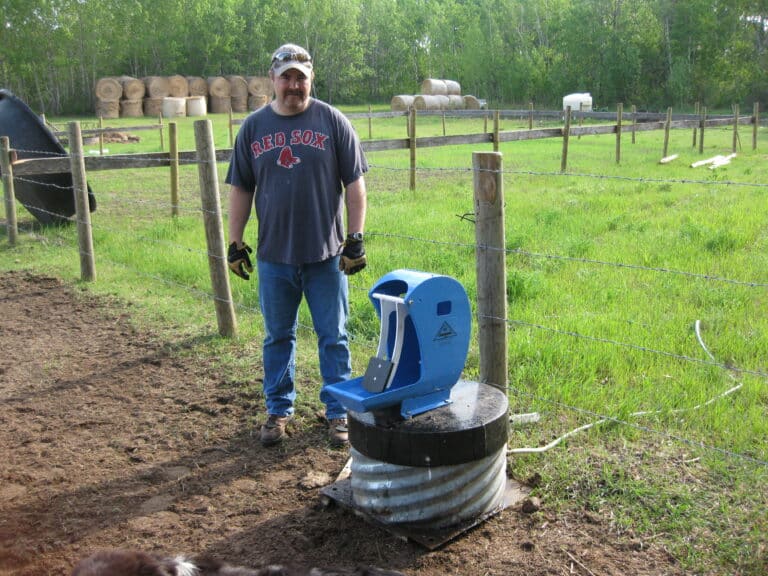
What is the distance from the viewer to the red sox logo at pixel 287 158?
3.82 meters

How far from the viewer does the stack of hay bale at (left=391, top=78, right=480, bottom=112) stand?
1978 inches

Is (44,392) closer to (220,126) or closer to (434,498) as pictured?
(434,498)

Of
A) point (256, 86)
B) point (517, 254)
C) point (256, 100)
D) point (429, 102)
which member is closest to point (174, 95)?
point (256, 100)

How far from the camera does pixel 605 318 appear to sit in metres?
5.42

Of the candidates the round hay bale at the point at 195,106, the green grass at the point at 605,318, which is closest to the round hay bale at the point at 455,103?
the round hay bale at the point at 195,106

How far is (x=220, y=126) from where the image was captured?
3488 centimetres

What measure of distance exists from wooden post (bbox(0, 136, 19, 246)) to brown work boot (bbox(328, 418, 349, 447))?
730 centimetres

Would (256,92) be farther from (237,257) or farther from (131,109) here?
(237,257)

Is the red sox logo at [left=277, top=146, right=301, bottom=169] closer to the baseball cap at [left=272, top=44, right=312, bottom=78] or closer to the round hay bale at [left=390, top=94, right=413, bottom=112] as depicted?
the baseball cap at [left=272, top=44, right=312, bottom=78]

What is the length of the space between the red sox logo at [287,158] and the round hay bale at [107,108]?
4691cm

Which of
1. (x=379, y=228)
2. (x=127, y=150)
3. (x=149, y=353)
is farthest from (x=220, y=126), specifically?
(x=149, y=353)

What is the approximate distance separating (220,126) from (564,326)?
31832 mm

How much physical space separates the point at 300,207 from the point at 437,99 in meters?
49.5

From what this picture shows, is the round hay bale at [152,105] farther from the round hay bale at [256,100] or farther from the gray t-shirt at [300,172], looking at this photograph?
the gray t-shirt at [300,172]
